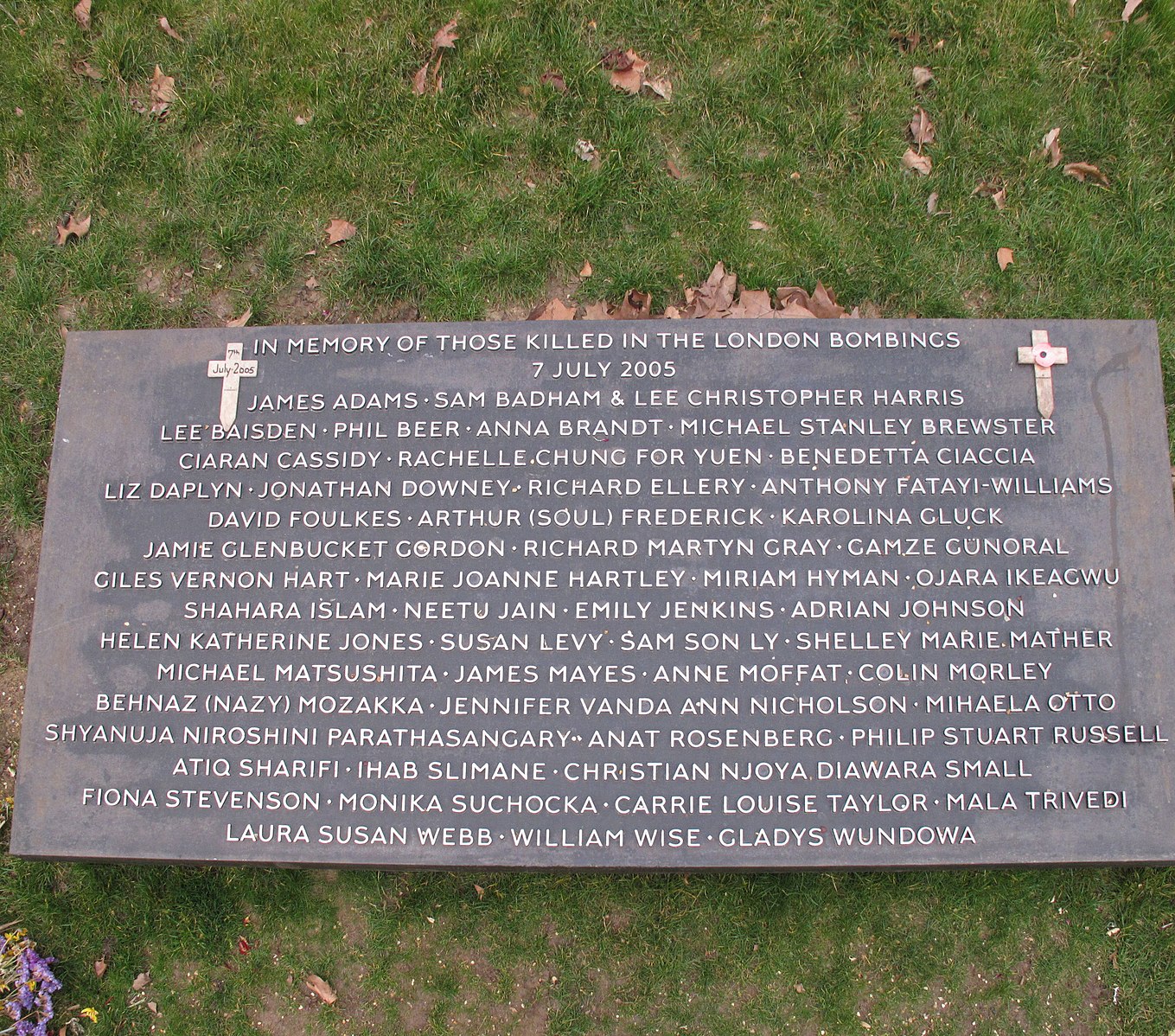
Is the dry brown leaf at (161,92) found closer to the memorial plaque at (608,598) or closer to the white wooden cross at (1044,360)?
the memorial plaque at (608,598)

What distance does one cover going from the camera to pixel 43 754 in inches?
132

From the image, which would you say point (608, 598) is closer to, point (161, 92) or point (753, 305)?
point (753, 305)

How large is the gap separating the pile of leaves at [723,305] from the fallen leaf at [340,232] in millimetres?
1031

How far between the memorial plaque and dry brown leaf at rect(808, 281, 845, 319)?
1.54 feet

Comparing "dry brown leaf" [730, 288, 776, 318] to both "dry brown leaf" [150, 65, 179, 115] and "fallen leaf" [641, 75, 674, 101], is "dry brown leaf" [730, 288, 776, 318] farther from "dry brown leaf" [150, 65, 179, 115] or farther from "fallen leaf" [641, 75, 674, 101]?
"dry brown leaf" [150, 65, 179, 115]

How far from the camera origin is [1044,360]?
3490 mm

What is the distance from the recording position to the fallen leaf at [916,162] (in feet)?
14.0

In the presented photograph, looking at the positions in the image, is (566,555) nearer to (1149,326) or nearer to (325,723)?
(325,723)

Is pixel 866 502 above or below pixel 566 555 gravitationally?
above

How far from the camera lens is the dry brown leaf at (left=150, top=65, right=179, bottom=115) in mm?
4426

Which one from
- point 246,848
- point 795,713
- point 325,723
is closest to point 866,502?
point 795,713

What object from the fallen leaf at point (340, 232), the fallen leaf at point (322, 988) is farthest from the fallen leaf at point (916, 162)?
the fallen leaf at point (322, 988)

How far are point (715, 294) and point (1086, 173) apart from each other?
2.01m

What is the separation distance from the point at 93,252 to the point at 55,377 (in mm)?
666
